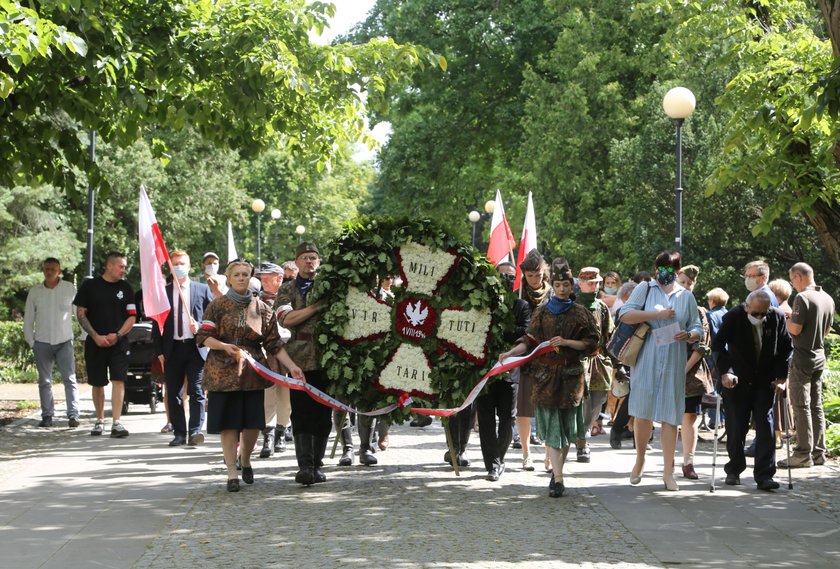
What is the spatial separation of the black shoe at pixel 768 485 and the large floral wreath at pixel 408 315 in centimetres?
248

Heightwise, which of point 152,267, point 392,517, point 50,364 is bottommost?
point 392,517

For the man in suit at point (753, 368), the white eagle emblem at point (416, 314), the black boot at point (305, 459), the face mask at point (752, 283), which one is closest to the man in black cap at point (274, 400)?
the black boot at point (305, 459)

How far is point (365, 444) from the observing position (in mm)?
11641

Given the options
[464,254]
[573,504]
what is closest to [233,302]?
[464,254]

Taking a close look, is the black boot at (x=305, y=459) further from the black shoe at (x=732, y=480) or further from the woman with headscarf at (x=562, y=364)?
the black shoe at (x=732, y=480)

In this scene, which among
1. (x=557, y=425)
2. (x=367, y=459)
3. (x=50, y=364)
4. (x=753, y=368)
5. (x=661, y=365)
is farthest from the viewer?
(x=50, y=364)

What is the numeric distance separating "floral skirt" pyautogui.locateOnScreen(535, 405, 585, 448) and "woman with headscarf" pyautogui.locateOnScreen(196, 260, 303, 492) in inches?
80.2

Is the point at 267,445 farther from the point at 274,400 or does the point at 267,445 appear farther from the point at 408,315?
the point at 408,315

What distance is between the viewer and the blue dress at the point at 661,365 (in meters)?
10.1

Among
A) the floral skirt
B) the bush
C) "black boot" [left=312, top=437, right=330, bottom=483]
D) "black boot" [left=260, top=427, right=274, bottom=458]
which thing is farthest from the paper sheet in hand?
the bush

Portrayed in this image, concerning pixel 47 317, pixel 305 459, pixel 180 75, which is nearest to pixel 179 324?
pixel 47 317

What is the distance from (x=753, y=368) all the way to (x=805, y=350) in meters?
1.55

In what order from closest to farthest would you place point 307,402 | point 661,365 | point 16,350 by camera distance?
point 661,365 < point 307,402 < point 16,350

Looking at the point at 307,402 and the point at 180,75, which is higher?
the point at 180,75
